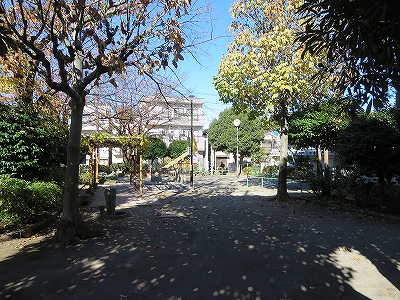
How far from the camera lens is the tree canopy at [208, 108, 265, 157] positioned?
4222cm

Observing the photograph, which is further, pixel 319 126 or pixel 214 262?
pixel 319 126

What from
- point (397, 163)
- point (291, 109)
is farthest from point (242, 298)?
point (291, 109)

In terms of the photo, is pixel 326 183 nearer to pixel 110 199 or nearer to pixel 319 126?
pixel 319 126

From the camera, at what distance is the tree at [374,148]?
31.7 ft

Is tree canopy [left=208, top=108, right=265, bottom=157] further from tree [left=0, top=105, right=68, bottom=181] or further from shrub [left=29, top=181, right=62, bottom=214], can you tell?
shrub [left=29, top=181, right=62, bottom=214]

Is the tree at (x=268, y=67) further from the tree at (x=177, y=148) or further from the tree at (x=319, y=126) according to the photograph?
the tree at (x=177, y=148)

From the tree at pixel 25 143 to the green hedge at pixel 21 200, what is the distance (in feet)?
5.01

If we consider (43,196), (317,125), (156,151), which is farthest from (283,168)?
(156,151)

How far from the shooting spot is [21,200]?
744 centimetres

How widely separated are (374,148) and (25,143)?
34.8 feet

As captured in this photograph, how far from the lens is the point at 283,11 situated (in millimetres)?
12812

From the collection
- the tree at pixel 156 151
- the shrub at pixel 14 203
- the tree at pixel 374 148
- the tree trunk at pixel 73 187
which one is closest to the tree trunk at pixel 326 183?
the tree at pixel 374 148

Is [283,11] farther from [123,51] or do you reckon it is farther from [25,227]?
[25,227]

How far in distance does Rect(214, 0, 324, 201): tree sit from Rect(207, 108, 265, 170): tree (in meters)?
27.2
